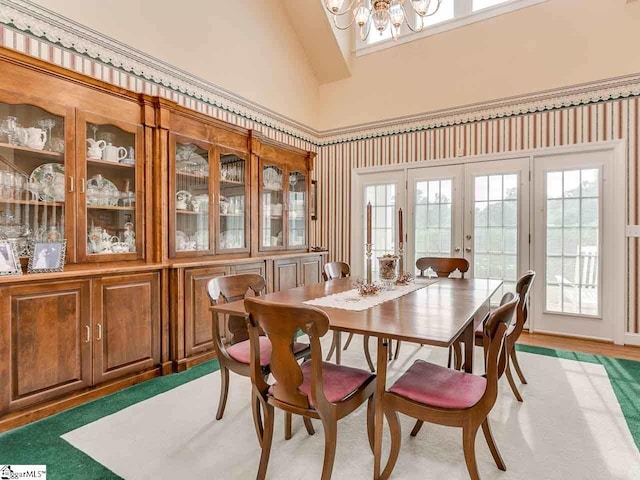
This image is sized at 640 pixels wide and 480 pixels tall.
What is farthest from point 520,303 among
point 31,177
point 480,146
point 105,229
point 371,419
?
point 31,177

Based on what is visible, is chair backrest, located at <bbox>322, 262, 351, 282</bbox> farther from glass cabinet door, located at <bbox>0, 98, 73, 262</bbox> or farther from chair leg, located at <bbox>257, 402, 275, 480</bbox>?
glass cabinet door, located at <bbox>0, 98, 73, 262</bbox>

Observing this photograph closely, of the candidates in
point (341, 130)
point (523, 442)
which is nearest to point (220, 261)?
point (523, 442)

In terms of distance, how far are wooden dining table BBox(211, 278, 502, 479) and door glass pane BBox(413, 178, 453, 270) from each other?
6.81 ft

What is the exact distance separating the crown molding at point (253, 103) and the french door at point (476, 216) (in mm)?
646

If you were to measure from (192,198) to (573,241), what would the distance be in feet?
13.6

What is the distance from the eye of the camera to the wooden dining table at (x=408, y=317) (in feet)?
5.01

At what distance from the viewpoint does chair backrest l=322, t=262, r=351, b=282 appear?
11.1 ft

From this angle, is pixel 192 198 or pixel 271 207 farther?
pixel 271 207

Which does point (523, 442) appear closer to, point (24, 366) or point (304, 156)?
point (24, 366)

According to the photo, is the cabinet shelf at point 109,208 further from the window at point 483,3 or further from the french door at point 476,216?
the window at point 483,3

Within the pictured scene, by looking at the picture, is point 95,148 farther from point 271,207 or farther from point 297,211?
point 297,211

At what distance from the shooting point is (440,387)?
66.9 inches

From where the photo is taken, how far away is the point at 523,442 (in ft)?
6.54

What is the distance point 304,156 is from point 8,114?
3.13 metres
